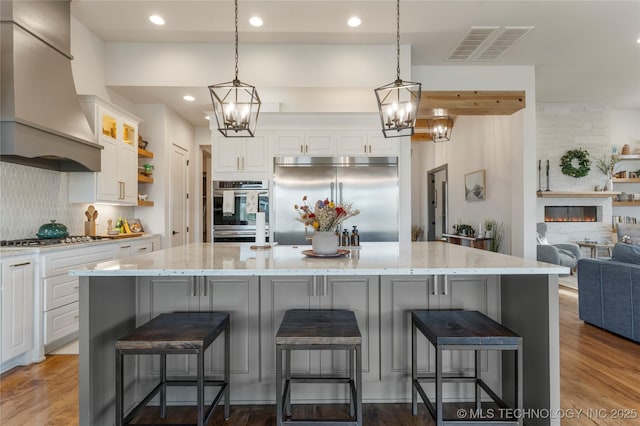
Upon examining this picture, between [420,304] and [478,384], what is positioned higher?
[420,304]

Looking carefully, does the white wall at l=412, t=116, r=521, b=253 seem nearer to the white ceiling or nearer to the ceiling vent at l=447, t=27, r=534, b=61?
the ceiling vent at l=447, t=27, r=534, b=61

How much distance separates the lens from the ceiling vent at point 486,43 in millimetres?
3907

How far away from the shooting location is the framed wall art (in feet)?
20.3

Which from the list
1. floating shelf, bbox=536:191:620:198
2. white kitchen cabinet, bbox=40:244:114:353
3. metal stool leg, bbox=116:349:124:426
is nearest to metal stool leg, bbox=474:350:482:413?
metal stool leg, bbox=116:349:124:426

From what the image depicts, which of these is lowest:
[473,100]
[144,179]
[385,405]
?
[385,405]

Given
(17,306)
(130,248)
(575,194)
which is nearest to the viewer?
(17,306)

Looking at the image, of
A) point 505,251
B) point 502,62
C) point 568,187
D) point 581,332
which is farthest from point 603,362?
point 568,187

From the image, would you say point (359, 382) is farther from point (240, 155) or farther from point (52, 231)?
point (240, 155)

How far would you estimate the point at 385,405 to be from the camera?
2168 mm

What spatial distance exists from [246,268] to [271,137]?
3.23 meters

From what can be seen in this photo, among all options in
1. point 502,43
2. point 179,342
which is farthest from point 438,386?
point 502,43

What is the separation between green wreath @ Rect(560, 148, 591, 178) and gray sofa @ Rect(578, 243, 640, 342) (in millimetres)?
3923

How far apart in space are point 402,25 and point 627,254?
3.11m

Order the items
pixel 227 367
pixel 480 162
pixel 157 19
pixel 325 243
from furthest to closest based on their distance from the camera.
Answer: pixel 480 162 < pixel 157 19 < pixel 325 243 < pixel 227 367
